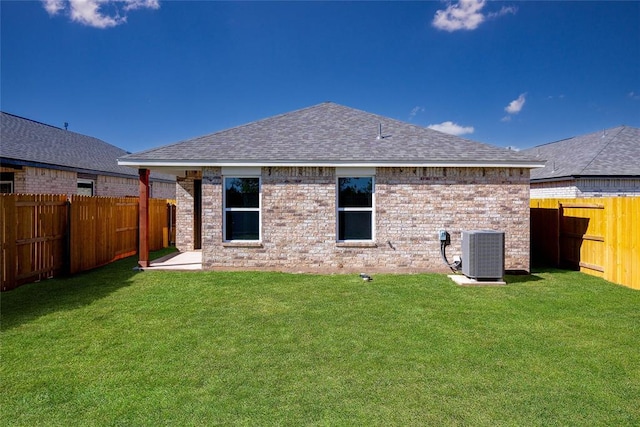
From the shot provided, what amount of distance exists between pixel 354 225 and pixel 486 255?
11.0ft

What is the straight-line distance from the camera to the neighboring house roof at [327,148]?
8.94m

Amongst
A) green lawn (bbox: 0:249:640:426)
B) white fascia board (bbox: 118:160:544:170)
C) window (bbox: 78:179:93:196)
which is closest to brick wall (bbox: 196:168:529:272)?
white fascia board (bbox: 118:160:544:170)

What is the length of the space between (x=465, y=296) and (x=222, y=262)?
622 cm

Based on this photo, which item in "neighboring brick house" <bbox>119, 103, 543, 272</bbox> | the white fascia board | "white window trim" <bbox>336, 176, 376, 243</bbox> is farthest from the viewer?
"white window trim" <bbox>336, 176, 376, 243</bbox>

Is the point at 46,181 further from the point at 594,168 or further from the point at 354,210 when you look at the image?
the point at 594,168

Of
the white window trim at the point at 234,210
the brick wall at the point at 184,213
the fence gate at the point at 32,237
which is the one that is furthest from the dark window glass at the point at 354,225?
the fence gate at the point at 32,237

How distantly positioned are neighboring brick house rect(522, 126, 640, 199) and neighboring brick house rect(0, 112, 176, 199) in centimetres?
2145

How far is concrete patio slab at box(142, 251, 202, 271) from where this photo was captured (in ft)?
31.5

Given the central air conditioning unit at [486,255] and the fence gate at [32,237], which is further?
the central air conditioning unit at [486,255]

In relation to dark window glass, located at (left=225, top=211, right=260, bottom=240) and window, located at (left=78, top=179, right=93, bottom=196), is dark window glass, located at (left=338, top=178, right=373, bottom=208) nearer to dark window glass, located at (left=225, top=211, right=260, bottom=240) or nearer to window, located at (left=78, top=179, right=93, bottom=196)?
dark window glass, located at (left=225, top=211, right=260, bottom=240)

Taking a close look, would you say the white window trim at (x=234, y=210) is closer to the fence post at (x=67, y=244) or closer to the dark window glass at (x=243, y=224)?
the dark window glass at (x=243, y=224)

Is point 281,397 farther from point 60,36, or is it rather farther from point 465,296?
point 60,36

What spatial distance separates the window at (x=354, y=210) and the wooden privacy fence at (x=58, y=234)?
284 inches

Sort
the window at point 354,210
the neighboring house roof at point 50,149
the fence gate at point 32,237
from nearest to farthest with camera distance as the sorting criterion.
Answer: the fence gate at point 32,237 < the window at point 354,210 < the neighboring house roof at point 50,149
